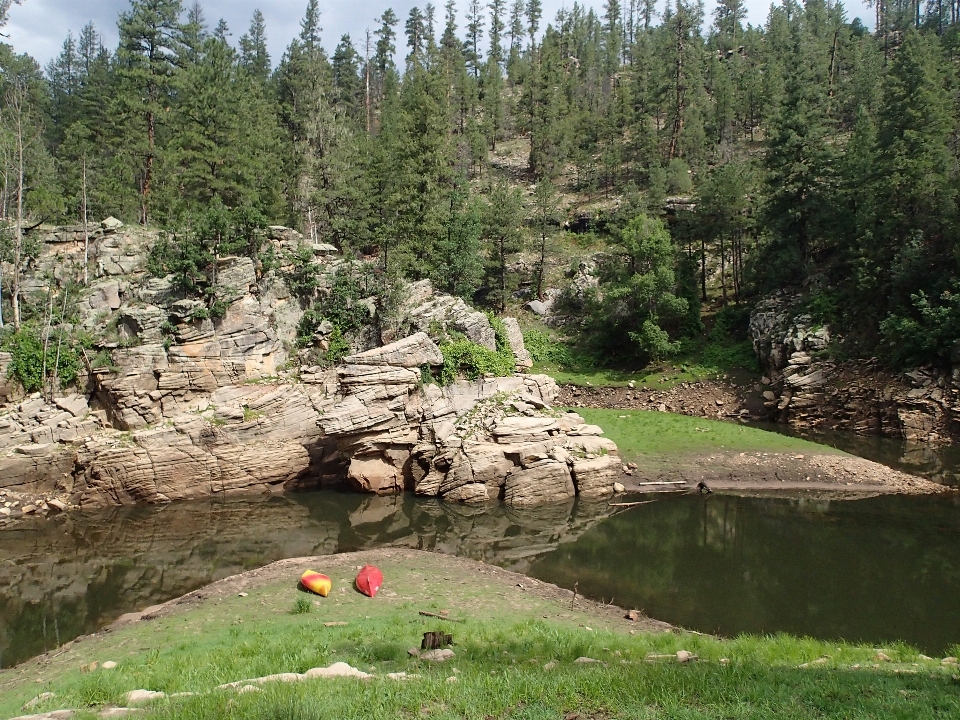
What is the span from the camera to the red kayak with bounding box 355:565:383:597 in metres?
Result: 14.9

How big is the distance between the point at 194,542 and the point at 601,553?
12913mm

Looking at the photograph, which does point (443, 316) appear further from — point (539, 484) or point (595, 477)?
point (595, 477)

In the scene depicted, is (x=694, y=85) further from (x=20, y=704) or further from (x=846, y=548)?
(x=20, y=704)

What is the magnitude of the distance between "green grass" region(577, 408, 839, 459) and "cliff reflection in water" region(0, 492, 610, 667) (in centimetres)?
628

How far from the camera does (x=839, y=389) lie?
32219mm

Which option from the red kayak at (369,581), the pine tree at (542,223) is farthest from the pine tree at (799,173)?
the red kayak at (369,581)

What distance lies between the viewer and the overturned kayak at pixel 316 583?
14760 millimetres

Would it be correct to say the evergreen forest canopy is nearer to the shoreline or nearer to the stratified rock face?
the stratified rock face

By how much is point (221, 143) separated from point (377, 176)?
9.54 meters

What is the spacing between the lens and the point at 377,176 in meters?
37.1

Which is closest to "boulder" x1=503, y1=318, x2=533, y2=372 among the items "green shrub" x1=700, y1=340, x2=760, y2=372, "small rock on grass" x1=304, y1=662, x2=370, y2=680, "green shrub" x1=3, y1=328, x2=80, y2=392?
"green shrub" x1=700, y1=340, x2=760, y2=372

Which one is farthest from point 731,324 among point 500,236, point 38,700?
point 38,700

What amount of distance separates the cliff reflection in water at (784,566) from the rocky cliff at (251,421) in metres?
4.10

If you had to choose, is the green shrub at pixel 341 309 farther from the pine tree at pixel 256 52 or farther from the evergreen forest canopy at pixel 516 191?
the pine tree at pixel 256 52
